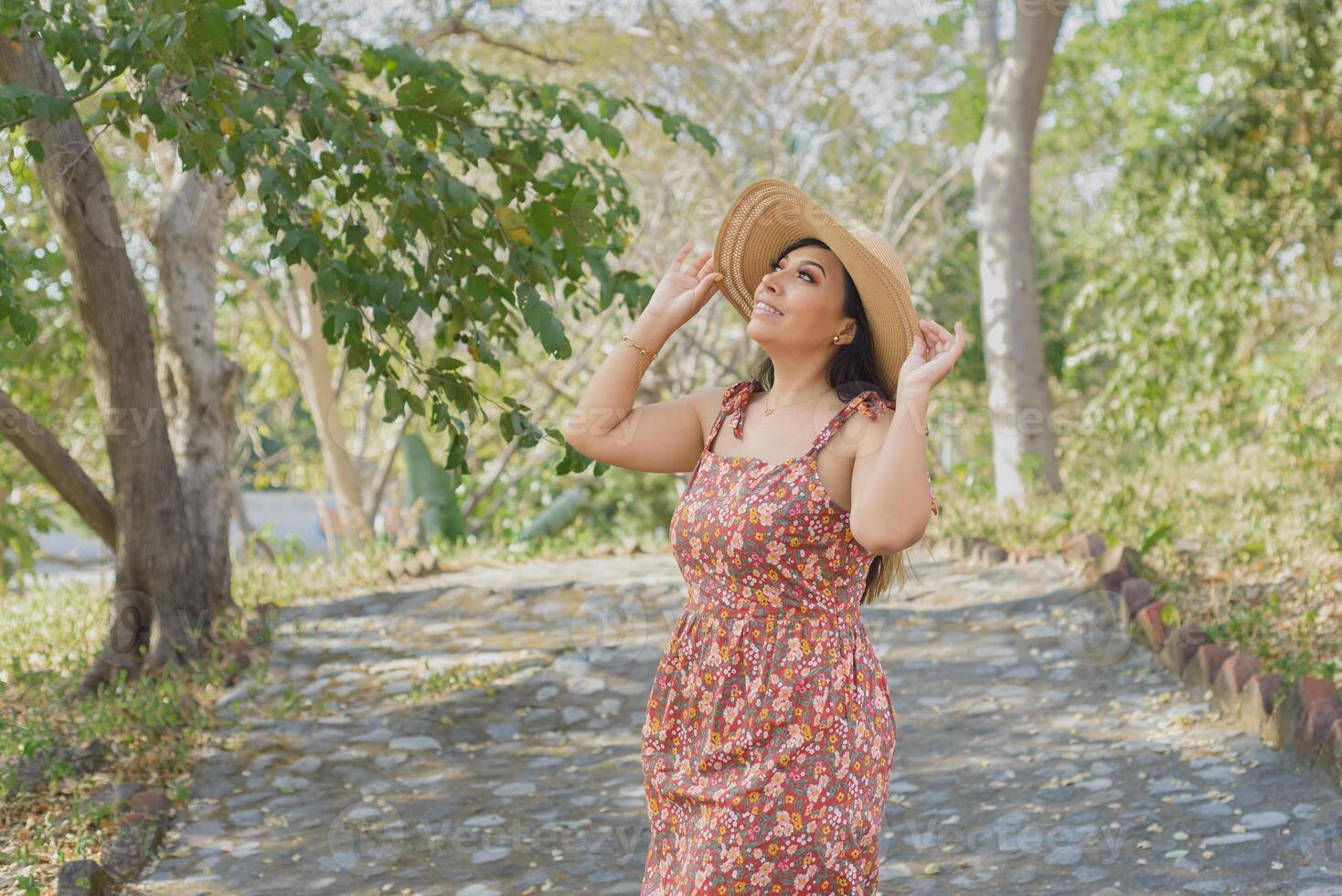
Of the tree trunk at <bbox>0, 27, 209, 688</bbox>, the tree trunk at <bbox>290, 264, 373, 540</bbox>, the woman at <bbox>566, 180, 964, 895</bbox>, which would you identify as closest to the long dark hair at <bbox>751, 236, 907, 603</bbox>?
the woman at <bbox>566, 180, 964, 895</bbox>

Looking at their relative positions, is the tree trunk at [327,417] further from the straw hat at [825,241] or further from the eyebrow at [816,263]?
the eyebrow at [816,263]

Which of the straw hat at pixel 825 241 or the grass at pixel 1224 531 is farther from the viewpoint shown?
the grass at pixel 1224 531

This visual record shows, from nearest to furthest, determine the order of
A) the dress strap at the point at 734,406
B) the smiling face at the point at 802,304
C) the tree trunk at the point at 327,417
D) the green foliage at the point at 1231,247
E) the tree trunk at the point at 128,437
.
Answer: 1. the smiling face at the point at 802,304
2. the dress strap at the point at 734,406
3. the tree trunk at the point at 128,437
4. the green foliage at the point at 1231,247
5. the tree trunk at the point at 327,417

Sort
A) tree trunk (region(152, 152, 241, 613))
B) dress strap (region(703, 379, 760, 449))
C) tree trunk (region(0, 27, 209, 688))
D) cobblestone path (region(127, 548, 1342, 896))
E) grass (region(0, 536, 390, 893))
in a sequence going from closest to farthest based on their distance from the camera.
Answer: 1. dress strap (region(703, 379, 760, 449))
2. cobblestone path (region(127, 548, 1342, 896))
3. grass (region(0, 536, 390, 893))
4. tree trunk (region(0, 27, 209, 688))
5. tree trunk (region(152, 152, 241, 613))

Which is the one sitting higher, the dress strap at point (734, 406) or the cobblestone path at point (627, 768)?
the dress strap at point (734, 406)

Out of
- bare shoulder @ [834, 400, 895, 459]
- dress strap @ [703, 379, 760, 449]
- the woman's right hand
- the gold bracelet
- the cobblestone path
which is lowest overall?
the cobblestone path

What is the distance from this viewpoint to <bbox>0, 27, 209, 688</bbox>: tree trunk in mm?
5551

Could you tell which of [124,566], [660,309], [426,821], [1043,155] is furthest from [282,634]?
[1043,155]

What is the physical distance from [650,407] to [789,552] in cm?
55

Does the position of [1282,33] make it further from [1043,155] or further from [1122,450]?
[1043,155]

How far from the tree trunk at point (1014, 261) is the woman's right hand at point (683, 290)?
6.39 metres

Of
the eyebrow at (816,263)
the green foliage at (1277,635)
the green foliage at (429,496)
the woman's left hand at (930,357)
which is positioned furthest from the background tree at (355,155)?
the green foliage at (429,496)

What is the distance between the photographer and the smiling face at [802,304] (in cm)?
276

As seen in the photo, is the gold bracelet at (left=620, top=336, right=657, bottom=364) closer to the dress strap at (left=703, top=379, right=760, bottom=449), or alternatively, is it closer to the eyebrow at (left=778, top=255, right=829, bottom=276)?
the dress strap at (left=703, top=379, right=760, bottom=449)
